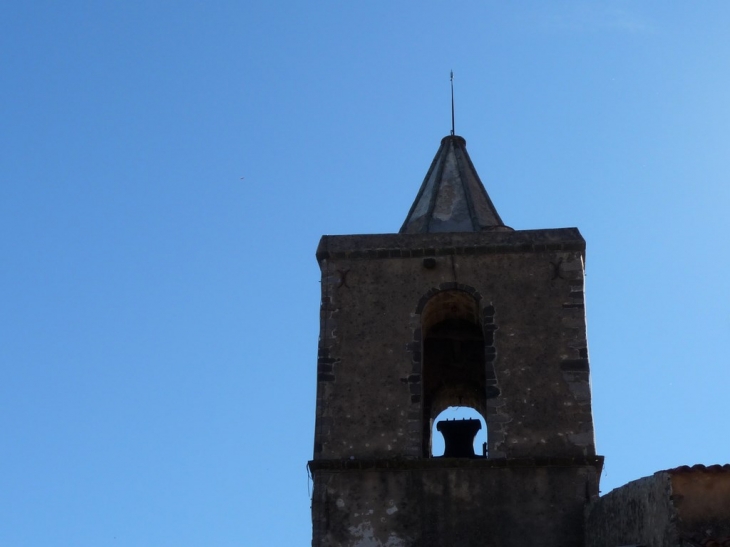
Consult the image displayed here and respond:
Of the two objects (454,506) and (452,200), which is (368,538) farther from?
(452,200)

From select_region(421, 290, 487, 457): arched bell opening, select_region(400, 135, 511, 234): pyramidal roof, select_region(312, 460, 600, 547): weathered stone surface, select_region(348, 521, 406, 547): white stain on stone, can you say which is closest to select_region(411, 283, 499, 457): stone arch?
select_region(421, 290, 487, 457): arched bell opening

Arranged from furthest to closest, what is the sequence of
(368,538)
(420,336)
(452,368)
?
(452,368) → (420,336) → (368,538)

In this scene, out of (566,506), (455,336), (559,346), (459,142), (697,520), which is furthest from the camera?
(459,142)

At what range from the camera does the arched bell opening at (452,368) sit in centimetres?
1476

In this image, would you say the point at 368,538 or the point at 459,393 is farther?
the point at 459,393

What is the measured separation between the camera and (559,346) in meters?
13.2

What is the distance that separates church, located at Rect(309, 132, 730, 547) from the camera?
1218cm

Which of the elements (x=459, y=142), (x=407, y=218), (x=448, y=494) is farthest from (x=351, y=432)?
(x=459, y=142)

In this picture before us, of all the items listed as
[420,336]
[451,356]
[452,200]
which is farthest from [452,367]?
[452,200]

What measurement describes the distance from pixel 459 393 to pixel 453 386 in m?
0.13

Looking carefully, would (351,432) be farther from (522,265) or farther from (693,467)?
(693,467)

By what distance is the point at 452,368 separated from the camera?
49.3 ft

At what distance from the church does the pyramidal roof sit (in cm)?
4

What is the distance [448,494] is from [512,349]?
186 centimetres
